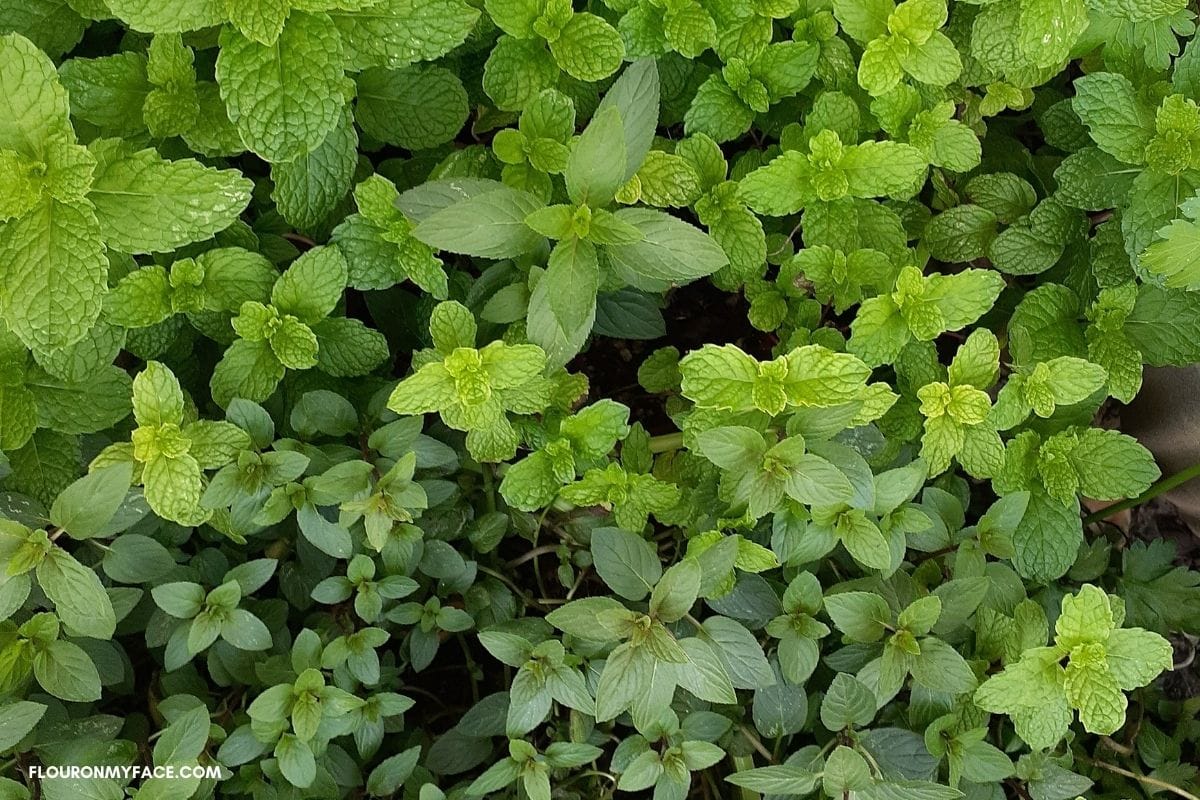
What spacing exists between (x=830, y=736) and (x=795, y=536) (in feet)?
1.02

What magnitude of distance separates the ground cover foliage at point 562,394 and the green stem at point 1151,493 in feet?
0.80

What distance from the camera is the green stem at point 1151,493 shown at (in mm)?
1545

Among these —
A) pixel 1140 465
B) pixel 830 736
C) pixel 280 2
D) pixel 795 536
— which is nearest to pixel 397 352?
pixel 280 2

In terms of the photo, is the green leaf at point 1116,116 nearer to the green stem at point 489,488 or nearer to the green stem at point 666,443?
the green stem at point 666,443

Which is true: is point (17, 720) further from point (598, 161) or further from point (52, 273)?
point (598, 161)

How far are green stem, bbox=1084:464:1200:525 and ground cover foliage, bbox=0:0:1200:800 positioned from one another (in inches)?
9.5

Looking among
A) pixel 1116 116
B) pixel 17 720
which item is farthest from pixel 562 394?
pixel 1116 116

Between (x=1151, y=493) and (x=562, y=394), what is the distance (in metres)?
1.07

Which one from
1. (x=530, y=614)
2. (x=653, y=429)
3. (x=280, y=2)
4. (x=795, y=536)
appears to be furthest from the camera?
(x=653, y=429)

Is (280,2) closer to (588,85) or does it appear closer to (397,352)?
(588,85)

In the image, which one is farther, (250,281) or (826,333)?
(826,333)

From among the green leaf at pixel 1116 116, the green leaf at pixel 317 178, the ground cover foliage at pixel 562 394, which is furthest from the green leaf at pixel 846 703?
the green leaf at pixel 317 178

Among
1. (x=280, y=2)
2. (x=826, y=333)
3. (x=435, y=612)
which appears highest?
(x=280, y=2)

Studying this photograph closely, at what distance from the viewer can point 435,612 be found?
1.32m
